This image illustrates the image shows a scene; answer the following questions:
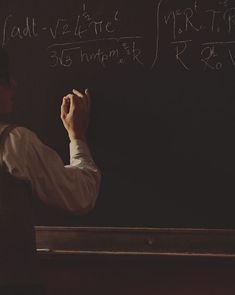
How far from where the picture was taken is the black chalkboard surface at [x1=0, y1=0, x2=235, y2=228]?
1948 millimetres

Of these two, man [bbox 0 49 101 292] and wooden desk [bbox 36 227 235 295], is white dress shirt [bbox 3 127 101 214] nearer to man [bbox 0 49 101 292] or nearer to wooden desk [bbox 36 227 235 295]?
man [bbox 0 49 101 292]

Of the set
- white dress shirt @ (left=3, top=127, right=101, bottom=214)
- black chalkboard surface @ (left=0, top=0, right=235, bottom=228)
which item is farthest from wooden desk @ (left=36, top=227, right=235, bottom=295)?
white dress shirt @ (left=3, top=127, right=101, bottom=214)

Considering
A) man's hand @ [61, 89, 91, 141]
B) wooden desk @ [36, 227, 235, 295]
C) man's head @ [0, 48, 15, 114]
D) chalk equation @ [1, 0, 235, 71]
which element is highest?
chalk equation @ [1, 0, 235, 71]

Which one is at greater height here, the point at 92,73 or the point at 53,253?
the point at 92,73

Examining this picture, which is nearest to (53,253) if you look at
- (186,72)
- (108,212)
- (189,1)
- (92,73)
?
(108,212)

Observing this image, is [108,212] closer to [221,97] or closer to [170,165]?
[170,165]

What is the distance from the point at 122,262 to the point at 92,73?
0.67m

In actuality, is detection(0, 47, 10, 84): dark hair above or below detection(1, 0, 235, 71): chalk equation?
below

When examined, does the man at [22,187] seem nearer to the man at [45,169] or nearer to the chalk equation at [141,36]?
the man at [45,169]

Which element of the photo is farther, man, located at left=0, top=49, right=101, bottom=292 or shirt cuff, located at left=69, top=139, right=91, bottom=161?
shirt cuff, located at left=69, top=139, right=91, bottom=161

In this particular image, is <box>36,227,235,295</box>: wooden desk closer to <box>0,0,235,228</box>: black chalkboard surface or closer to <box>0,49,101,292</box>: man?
<box>0,0,235,228</box>: black chalkboard surface

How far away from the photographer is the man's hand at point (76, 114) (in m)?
2.02

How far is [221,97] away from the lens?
1.94 m

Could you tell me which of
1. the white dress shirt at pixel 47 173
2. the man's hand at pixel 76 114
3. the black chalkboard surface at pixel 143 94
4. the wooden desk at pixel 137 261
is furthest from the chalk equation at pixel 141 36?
the wooden desk at pixel 137 261
